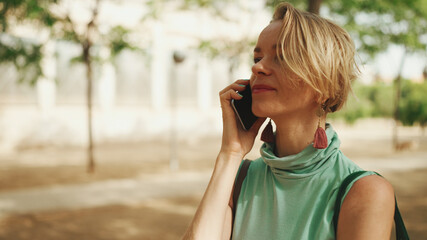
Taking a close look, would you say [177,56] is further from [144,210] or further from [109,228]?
[109,228]

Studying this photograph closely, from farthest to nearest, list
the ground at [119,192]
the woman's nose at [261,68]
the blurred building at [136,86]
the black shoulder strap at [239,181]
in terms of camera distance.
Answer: the blurred building at [136,86] → the ground at [119,192] → the black shoulder strap at [239,181] → the woman's nose at [261,68]

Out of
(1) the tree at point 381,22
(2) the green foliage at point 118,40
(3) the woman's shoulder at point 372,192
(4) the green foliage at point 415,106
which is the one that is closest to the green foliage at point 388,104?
(4) the green foliage at point 415,106

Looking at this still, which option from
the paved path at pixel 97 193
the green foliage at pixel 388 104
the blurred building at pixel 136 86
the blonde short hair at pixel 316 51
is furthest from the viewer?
the green foliage at pixel 388 104

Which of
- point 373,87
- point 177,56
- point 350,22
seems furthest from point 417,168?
Result: point 373,87

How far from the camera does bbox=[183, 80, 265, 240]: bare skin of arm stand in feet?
4.42

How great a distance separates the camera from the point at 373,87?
35406mm

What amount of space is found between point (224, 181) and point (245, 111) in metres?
0.28

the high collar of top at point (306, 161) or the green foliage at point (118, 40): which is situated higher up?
the green foliage at point (118, 40)

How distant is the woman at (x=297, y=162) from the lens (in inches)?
45.2

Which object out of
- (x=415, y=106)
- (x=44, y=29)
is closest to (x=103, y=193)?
(x=44, y=29)

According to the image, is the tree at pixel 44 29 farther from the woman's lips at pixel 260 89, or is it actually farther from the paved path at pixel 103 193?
the woman's lips at pixel 260 89

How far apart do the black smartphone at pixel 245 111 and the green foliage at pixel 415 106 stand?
28907mm

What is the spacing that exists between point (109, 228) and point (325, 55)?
5.60 metres

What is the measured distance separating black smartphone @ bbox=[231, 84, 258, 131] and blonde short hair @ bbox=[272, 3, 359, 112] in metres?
0.26
